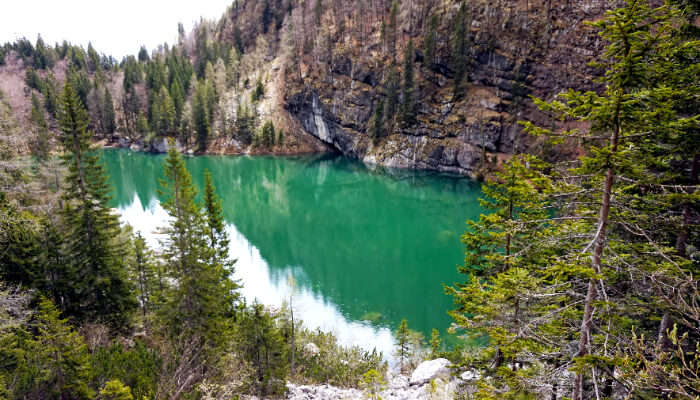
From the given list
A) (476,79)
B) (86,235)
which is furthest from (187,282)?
(476,79)

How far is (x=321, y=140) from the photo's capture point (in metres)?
99.9

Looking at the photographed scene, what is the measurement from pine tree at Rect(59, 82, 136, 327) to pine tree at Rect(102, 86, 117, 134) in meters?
101

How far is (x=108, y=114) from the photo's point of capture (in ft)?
338

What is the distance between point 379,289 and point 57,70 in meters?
150

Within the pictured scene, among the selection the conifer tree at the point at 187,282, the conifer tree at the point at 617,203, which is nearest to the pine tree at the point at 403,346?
the conifer tree at the point at 187,282

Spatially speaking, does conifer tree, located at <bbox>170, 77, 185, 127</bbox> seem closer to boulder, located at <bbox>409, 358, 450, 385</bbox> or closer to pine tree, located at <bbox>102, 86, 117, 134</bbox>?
pine tree, located at <bbox>102, 86, 117, 134</bbox>

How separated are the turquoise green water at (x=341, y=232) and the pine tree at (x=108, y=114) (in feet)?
90.1

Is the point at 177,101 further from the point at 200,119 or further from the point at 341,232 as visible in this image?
the point at 341,232

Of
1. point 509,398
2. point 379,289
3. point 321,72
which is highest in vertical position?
point 321,72

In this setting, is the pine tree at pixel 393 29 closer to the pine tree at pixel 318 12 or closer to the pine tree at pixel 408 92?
the pine tree at pixel 408 92

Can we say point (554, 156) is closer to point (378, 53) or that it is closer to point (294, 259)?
point (294, 259)

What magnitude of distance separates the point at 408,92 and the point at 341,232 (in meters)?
42.8

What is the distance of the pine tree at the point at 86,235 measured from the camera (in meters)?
17.9

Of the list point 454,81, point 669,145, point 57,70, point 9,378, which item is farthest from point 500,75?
point 57,70
